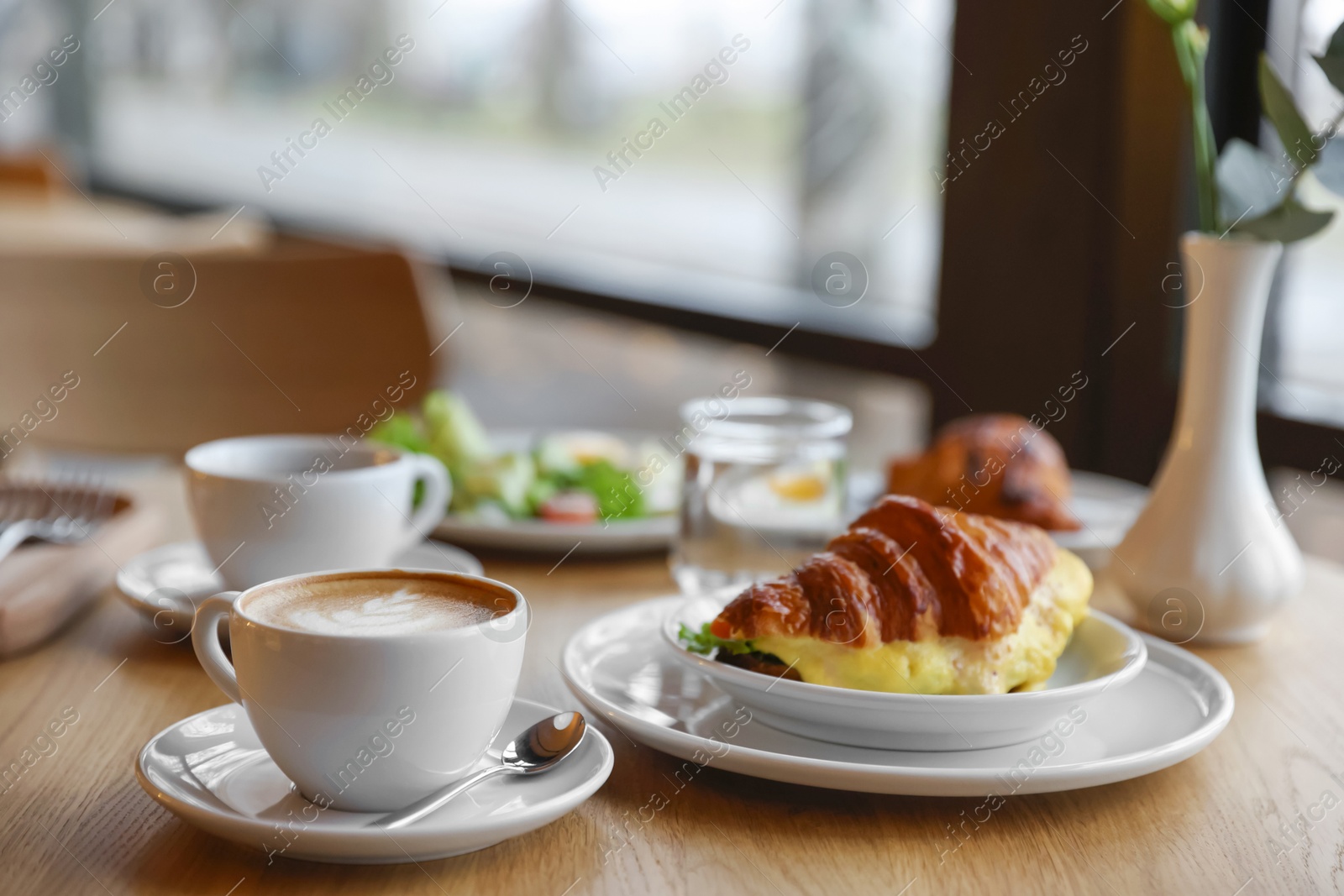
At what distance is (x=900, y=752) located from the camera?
0.67 meters

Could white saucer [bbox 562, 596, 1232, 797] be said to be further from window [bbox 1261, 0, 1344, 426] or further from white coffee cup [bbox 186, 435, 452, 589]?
window [bbox 1261, 0, 1344, 426]

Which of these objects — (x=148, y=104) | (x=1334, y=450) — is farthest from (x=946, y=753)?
(x=148, y=104)

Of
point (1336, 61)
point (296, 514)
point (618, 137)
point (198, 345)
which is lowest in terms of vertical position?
point (198, 345)

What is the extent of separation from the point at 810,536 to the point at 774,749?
37 cm

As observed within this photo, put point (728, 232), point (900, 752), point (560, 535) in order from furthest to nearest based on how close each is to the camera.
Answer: point (728, 232)
point (560, 535)
point (900, 752)

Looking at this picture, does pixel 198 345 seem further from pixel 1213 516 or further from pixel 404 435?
pixel 1213 516

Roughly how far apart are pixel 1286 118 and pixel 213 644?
78 cm

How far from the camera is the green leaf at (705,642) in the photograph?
2.30 ft

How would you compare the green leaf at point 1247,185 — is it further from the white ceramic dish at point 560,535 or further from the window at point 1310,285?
the window at point 1310,285

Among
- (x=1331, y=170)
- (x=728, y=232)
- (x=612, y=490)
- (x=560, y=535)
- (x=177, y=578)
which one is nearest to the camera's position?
(x=1331, y=170)

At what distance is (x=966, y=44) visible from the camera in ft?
5.95

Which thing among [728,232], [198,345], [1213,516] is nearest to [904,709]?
[1213,516]

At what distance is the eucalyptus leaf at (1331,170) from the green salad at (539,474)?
62 centimetres

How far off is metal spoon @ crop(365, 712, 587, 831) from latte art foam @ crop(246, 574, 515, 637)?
67 millimetres
